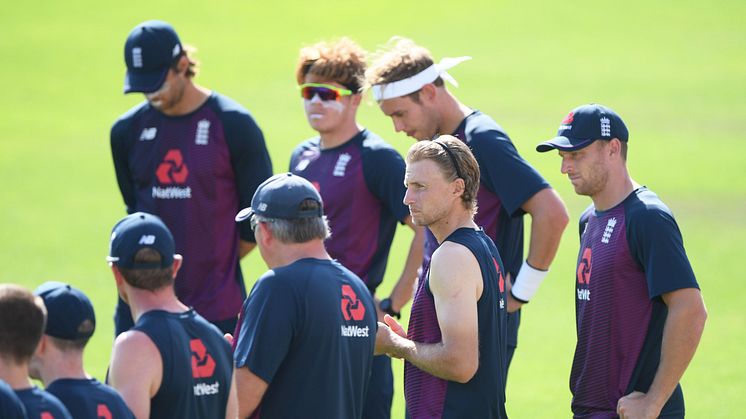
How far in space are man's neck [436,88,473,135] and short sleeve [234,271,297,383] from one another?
8.36ft

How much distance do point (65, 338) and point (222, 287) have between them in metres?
3.28

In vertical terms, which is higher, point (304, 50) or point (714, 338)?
point (304, 50)

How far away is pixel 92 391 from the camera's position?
15.5ft

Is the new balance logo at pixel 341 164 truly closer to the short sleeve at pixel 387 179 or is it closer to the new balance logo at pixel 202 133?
the short sleeve at pixel 387 179

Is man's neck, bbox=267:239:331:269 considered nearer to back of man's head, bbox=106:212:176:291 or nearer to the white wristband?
back of man's head, bbox=106:212:176:291

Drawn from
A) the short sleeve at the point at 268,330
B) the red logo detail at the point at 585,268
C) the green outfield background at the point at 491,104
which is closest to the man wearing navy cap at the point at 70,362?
Answer: the short sleeve at the point at 268,330

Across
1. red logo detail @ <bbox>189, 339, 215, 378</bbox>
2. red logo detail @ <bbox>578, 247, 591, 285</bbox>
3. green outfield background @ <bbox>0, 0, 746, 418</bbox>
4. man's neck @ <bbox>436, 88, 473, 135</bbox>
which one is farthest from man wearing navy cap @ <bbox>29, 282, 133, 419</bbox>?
green outfield background @ <bbox>0, 0, 746, 418</bbox>

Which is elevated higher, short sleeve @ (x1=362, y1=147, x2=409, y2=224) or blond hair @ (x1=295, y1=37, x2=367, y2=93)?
blond hair @ (x1=295, y1=37, x2=367, y2=93)

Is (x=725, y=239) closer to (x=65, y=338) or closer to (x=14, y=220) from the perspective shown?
(x=14, y=220)

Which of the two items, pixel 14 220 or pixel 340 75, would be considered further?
pixel 14 220

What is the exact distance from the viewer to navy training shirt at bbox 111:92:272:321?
8.09 m

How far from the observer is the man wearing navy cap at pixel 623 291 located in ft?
20.0

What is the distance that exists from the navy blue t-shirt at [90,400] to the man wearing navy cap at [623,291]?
8.98 feet

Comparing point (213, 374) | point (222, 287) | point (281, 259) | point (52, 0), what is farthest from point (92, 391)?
point (52, 0)
